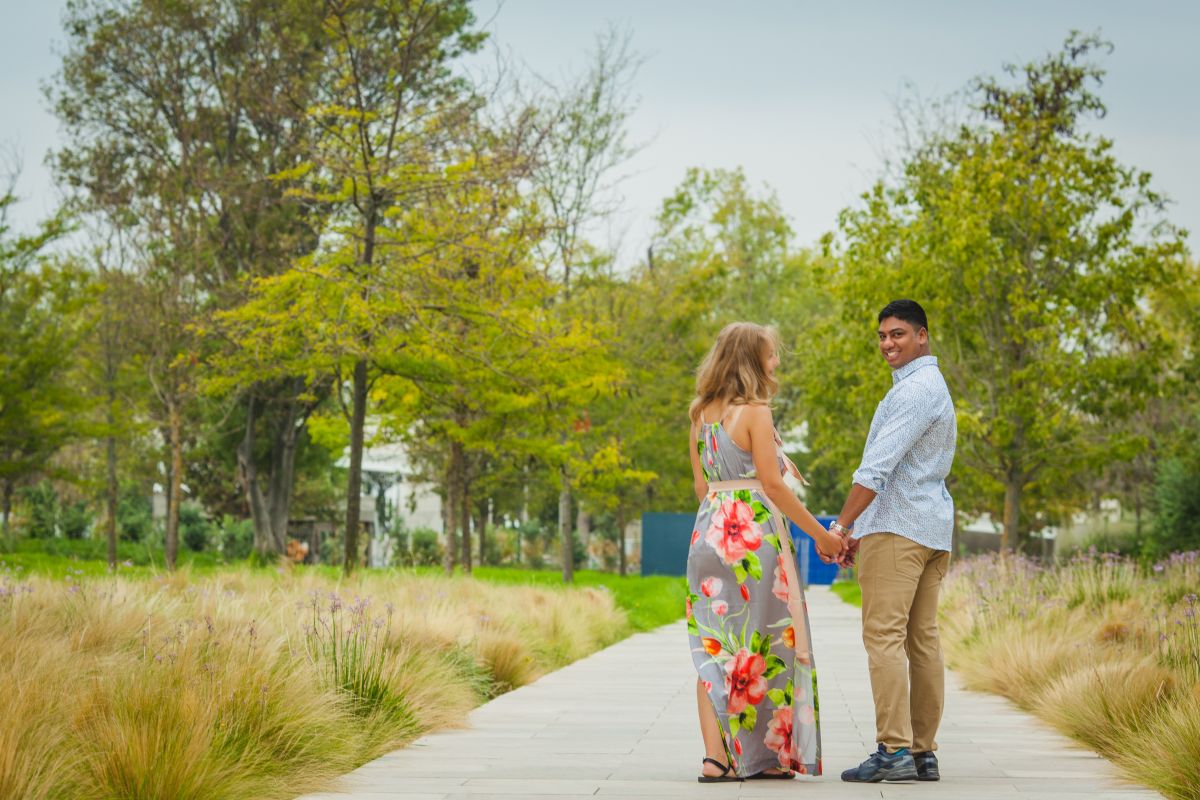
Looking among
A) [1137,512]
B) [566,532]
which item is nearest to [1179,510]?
[1137,512]

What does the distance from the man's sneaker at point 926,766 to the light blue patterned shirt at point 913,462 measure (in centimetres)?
96

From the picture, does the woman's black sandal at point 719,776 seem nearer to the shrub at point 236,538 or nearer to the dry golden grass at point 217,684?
the dry golden grass at point 217,684

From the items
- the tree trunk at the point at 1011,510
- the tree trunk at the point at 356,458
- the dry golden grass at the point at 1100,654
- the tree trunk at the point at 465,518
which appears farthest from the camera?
the tree trunk at the point at 465,518

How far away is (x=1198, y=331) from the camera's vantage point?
96.2 feet

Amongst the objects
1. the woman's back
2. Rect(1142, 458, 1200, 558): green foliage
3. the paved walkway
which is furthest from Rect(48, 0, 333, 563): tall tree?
the woman's back

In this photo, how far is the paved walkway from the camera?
6.15 meters

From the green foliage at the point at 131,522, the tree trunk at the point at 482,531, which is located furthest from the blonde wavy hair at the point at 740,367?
the tree trunk at the point at 482,531

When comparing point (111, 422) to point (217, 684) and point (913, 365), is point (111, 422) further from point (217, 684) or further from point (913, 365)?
point (913, 365)

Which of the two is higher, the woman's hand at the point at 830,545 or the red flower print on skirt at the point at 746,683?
the woman's hand at the point at 830,545

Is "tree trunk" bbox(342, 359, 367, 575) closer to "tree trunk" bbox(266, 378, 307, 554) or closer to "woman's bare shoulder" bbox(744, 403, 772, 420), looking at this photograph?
"woman's bare shoulder" bbox(744, 403, 772, 420)

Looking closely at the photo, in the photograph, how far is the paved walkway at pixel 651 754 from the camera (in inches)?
242

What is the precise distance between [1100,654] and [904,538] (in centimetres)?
411

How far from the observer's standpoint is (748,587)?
6.42 m

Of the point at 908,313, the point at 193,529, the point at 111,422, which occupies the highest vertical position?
the point at 111,422
